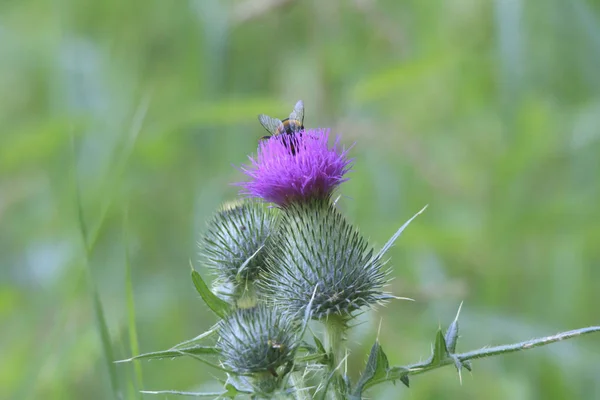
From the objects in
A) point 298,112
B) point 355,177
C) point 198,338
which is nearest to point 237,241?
point 198,338

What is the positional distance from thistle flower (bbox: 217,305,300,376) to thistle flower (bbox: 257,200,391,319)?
179 mm

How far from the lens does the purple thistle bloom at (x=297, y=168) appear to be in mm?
2922

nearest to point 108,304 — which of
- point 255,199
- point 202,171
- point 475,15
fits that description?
point 202,171

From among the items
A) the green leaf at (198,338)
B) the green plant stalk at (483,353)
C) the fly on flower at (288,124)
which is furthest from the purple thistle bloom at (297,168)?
the green plant stalk at (483,353)

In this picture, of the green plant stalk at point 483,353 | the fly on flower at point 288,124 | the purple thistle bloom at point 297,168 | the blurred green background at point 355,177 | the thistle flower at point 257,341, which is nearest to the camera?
the green plant stalk at point 483,353

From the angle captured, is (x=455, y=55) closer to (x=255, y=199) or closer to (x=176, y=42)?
(x=255, y=199)

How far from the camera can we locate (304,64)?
645 centimetres

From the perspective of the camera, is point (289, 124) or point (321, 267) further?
point (289, 124)

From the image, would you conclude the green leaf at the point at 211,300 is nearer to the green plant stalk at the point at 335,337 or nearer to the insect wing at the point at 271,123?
the green plant stalk at the point at 335,337

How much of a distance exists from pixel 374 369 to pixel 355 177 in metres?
2.50

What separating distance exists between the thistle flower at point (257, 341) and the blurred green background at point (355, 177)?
50 centimetres

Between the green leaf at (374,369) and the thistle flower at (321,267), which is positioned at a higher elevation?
the thistle flower at (321,267)

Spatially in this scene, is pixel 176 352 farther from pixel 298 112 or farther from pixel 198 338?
pixel 298 112

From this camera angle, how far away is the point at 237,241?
117 inches
